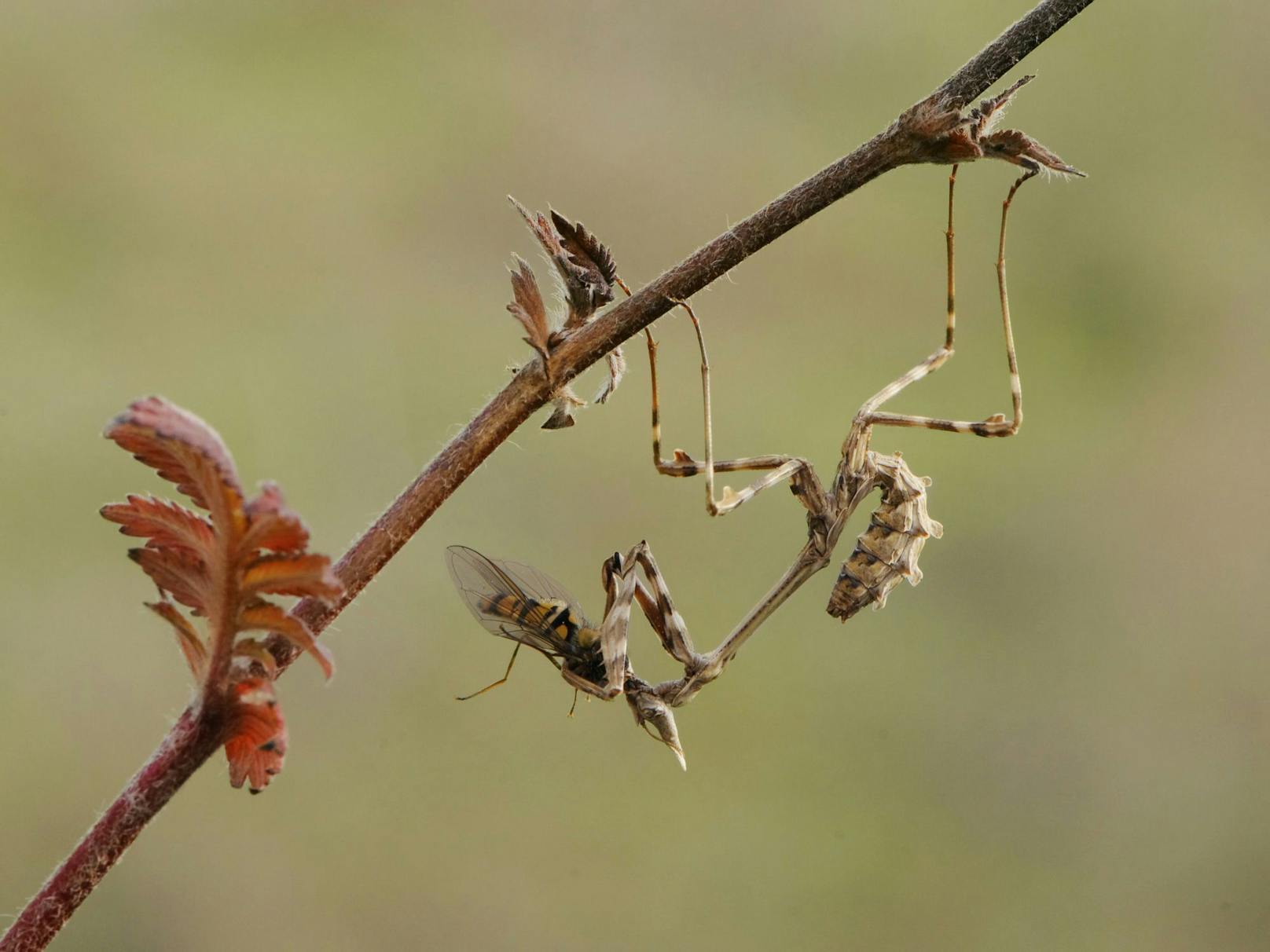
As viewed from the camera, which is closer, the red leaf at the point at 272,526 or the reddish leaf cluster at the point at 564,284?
the red leaf at the point at 272,526

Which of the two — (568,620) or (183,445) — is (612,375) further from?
(568,620)

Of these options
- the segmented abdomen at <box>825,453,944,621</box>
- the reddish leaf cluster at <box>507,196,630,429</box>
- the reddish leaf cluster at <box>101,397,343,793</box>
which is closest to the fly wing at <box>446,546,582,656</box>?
the segmented abdomen at <box>825,453,944,621</box>

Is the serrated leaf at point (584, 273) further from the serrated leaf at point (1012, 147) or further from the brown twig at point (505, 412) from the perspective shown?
the serrated leaf at point (1012, 147)

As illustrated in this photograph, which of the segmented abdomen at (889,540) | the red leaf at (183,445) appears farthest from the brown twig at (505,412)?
the segmented abdomen at (889,540)

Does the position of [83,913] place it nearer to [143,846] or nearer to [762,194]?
[143,846]

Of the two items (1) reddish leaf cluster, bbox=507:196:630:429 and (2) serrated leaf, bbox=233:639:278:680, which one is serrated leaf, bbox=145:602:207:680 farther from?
(1) reddish leaf cluster, bbox=507:196:630:429

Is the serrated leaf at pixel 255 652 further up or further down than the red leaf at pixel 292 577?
further down

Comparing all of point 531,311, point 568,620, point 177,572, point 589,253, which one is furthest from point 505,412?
point 568,620

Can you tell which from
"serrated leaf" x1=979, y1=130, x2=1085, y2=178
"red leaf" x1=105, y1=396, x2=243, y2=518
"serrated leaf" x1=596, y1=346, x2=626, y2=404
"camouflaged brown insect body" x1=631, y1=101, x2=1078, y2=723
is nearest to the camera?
"red leaf" x1=105, y1=396, x2=243, y2=518
